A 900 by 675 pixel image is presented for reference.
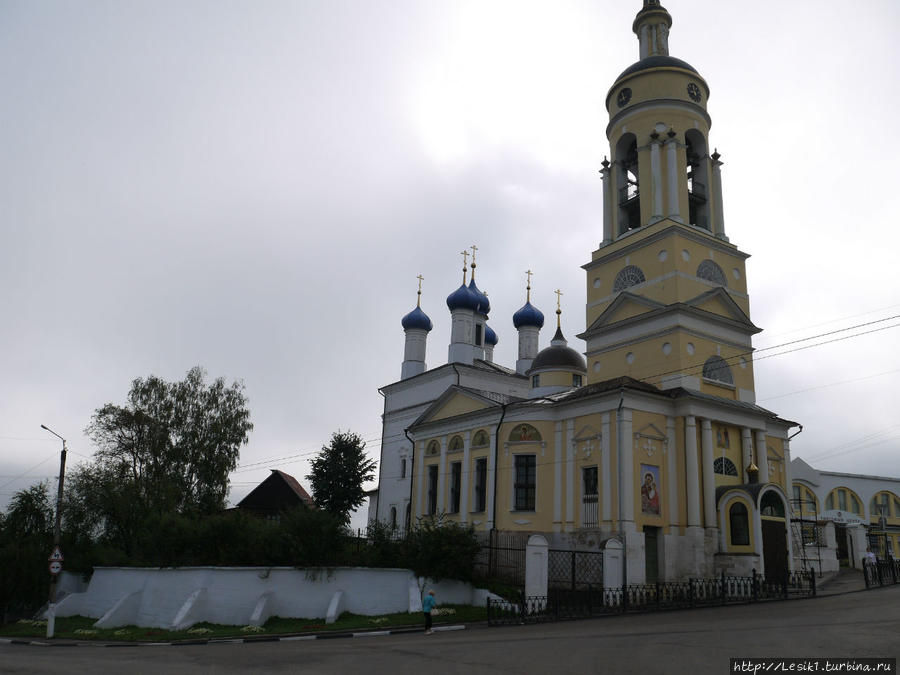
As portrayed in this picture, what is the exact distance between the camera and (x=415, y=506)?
31609 millimetres

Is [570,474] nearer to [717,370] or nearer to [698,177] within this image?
[717,370]

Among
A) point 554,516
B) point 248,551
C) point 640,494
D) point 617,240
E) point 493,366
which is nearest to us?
point 248,551

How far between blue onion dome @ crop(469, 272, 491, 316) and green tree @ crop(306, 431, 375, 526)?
35.6ft

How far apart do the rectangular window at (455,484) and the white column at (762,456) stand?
1136cm

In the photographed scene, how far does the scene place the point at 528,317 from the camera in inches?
1726

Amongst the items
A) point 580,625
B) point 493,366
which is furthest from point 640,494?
point 493,366

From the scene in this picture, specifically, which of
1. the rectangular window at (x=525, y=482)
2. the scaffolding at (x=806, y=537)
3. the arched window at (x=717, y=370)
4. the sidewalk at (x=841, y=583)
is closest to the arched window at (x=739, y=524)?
the sidewalk at (x=841, y=583)

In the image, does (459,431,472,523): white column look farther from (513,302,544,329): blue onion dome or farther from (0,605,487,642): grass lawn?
(513,302,544,329): blue onion dome

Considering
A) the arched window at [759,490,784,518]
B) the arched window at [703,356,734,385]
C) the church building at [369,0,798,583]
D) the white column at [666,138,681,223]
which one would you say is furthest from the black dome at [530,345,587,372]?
the arched window at [759,490,784,518]

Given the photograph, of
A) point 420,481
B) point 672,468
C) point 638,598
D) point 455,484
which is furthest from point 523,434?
point 638,598

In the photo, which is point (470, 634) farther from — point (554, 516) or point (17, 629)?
point (17, 629)

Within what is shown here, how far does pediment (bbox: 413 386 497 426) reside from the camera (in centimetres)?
2913

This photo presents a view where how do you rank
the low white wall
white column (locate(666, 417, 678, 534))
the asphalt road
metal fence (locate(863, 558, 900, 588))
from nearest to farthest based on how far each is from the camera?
1. the asphalt road
2. the low white wall
3. metal fence (locate(863, 558, 900, 588))
4. white column (locate(666, 417, 678, 534))

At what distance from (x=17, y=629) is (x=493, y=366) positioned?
25461mm
